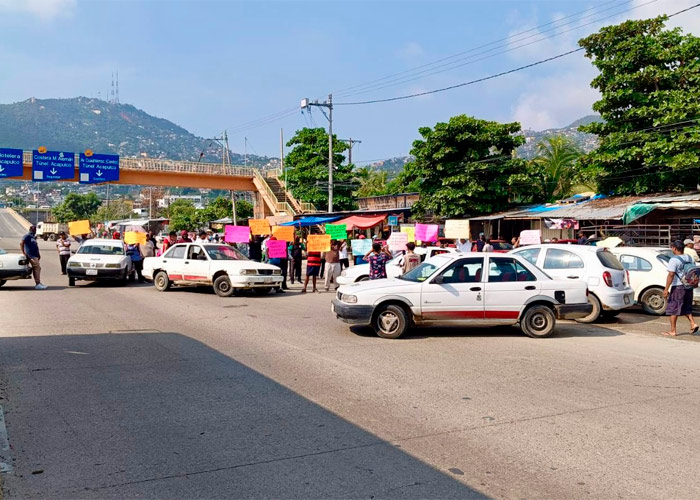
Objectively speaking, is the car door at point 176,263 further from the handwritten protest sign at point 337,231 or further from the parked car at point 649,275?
the parked car at point 649,275

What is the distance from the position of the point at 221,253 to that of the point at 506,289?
9991 millimetres

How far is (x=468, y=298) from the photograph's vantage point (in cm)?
1102

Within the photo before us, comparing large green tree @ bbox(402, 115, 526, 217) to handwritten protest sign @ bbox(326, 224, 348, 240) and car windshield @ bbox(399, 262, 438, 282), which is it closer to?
handwritten protest sign @ bbox(326, 224, 348, 240)

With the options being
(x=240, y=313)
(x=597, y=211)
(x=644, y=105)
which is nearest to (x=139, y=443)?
(x=240, y=313)

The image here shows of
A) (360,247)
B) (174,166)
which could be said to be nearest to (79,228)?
(360,247)

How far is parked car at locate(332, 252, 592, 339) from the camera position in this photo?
1093cm

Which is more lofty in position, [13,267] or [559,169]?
[559,169]

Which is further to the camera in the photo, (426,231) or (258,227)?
(258,227)

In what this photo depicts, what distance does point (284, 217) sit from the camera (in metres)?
47.4

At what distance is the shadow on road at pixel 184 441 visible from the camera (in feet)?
14.9

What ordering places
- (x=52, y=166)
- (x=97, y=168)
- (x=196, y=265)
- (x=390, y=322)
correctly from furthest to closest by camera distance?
1. (x=97, y=168)
2. (x=52, y=166)
3. (x=196, y=265)
4. (x=390, y=322)

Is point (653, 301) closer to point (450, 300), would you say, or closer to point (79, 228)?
point (450, 300)

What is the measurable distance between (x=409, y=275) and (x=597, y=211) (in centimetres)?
1741

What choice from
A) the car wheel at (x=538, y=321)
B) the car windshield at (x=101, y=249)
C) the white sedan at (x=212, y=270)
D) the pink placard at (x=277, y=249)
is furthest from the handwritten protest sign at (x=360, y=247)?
the car wheel at (x=538, y=321)
